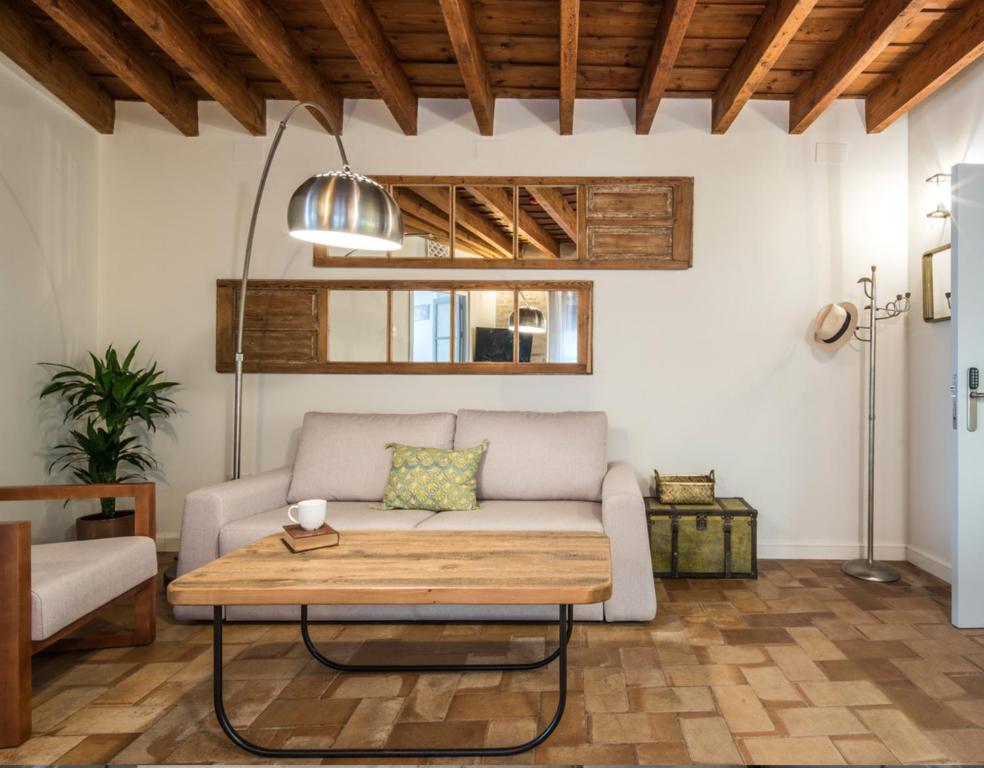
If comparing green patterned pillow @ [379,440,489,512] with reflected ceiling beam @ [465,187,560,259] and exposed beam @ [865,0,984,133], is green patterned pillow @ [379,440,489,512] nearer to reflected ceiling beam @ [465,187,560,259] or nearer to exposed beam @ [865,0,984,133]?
reflected ceiling beam @ [465,187,560,259]

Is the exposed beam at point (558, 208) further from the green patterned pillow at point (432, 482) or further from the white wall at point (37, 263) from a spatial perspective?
the white wall at point (37, 263)

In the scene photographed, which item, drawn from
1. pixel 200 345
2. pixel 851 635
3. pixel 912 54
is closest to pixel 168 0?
pixel 200 345

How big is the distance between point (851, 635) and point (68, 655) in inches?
129

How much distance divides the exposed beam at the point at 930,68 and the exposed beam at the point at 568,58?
71.6 inches

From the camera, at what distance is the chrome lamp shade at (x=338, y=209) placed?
1.86m

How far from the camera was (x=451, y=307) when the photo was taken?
12.4ft

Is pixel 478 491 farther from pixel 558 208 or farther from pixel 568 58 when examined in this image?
pixel 568 58

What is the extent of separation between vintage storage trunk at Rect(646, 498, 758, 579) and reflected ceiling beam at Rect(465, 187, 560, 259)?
1745mm

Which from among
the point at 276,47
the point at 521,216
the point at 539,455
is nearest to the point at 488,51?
the point at 521,216

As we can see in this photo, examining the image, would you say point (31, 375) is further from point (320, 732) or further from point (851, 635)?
point (851, 635)

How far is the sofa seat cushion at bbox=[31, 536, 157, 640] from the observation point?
1.87m

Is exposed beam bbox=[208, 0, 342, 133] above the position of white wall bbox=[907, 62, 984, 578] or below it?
above

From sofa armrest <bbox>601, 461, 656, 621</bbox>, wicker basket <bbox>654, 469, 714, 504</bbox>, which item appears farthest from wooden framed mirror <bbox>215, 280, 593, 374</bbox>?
sofa armrest <bbox>601, 461, 656, 621</bbox>

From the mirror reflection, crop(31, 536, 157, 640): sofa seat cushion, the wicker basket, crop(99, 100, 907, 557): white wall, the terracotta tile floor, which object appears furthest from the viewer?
the mirror reflection
